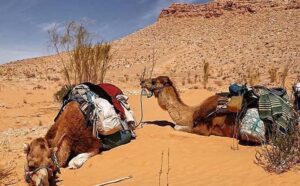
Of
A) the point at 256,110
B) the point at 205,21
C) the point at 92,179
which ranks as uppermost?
the point at 205,21

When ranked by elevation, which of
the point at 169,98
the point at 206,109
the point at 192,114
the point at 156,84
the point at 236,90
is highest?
the point at 156,84

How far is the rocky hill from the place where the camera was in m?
39.8

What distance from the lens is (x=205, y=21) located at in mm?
68250

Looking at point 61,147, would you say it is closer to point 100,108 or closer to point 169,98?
point 100,108

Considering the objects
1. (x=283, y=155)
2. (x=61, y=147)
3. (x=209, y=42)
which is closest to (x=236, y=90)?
(x=283, y=155)

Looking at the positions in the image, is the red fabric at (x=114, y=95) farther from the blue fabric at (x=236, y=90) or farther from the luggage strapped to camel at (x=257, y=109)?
the blue fabric at (x=236, y=90)

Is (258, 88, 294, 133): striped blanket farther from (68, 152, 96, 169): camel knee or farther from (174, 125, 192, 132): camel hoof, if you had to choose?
(68, 152, 96, 169): camel knee

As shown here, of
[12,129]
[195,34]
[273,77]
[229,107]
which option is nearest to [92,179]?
[229,107]

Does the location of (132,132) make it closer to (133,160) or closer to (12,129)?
(133,160)

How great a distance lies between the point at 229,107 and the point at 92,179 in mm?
2885

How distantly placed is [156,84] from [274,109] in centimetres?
273

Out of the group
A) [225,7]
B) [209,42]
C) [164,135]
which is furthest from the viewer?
[225,7]

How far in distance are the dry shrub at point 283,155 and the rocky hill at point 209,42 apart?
26.6 meters

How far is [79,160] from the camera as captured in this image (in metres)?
7.26
